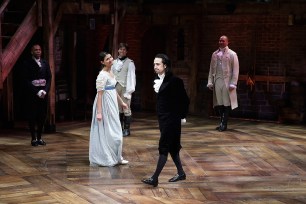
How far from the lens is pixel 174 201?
17.3 ft

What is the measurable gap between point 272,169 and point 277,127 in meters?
3.53

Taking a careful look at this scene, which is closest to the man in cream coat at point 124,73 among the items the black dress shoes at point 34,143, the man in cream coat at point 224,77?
the black dress shoes at point 34,143

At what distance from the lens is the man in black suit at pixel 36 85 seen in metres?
7.93

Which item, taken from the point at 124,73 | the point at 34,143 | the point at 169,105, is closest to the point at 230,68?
the point at 124,73

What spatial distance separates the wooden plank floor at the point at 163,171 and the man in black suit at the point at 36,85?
44 centimetres

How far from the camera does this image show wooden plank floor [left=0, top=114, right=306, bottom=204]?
5461 millimetres

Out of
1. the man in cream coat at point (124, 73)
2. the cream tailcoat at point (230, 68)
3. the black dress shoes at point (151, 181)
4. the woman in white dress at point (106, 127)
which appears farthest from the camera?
the cream tailcoat at point (230, 68)

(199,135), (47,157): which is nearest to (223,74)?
(199,135)

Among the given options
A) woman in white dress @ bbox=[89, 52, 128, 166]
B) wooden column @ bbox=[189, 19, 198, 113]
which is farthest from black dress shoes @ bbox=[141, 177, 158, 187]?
wooden column @ bbox=[189, 19, 198, 113]

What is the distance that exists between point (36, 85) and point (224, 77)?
10.8 feet

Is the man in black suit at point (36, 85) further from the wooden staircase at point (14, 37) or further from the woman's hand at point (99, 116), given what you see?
the woman's hand at point (99, 116)

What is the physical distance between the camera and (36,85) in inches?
314

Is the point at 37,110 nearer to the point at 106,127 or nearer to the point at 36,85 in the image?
the point at 36,85

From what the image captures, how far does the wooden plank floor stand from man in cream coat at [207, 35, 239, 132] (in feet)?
1.63
